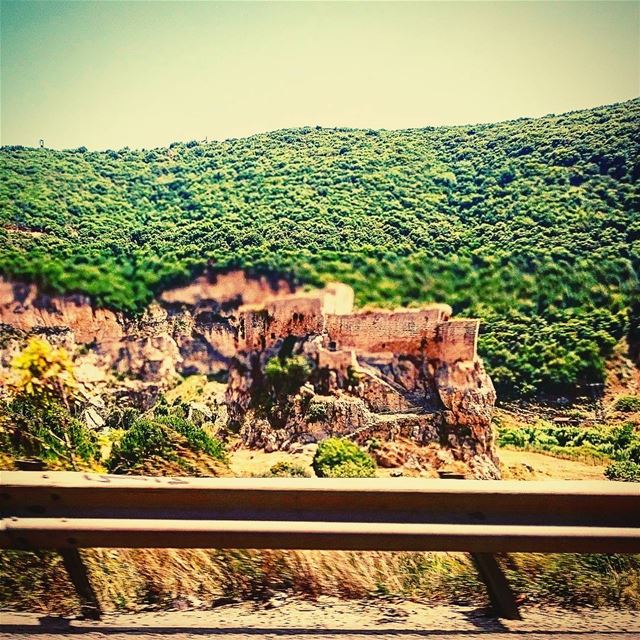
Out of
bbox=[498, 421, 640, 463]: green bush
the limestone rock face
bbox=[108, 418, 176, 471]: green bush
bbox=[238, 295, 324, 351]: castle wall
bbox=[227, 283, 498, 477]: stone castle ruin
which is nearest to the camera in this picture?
bbox=[108, 418, 176, 471]: green bush

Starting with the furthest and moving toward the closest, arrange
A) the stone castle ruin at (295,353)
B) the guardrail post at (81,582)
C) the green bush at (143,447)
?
the stone castle ruin at (295,353)
the green bush at (143,447)
the guardrail post at (81,582)

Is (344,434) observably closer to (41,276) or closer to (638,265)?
(41,276)

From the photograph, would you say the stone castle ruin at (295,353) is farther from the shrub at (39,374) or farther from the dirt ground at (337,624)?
the dirt ground at (337,624)

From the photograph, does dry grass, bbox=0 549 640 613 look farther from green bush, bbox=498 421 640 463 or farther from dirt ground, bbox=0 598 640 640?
green bush, bbox=498 421 640 463

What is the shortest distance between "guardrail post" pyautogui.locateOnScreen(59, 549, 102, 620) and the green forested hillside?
11.6 meters

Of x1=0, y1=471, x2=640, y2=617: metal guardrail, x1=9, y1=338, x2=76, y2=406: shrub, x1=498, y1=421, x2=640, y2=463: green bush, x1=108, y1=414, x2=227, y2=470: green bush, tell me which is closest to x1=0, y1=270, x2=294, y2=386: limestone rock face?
x1=498, y1=421, x2=640, y2=463: green bush

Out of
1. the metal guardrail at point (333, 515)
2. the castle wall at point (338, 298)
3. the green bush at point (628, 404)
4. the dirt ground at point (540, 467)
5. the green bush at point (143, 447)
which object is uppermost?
the castle wall at point (338, 298)

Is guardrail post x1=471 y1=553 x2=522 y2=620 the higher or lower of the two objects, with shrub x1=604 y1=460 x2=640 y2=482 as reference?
higher

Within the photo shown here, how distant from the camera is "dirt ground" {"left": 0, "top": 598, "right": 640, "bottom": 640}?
3.16m

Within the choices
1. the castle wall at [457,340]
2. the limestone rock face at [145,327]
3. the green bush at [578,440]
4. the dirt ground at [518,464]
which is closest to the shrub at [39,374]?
the dirt ground at [518,464]

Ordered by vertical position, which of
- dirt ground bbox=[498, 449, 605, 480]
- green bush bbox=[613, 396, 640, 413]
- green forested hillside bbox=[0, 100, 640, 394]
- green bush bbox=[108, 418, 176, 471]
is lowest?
dirt ground bbox=[498, 449, 605, 480]

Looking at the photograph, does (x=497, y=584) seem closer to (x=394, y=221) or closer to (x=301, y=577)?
(x=301, y=577)

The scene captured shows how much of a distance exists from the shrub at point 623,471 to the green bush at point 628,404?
2013mm

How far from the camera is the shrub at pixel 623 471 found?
372 inches
